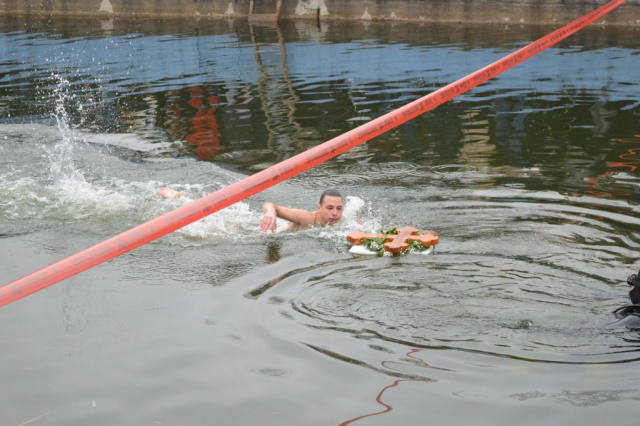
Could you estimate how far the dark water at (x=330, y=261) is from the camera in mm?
5285

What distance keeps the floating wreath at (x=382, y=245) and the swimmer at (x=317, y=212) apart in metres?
0.74

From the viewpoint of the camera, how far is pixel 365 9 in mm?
26891

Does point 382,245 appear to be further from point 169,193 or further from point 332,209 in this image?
point 169,193

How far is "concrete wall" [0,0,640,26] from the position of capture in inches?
923

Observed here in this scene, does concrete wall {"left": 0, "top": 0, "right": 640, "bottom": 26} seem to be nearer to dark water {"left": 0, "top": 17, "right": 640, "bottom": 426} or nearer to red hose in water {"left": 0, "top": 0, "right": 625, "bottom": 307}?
dark water {"left": 0, "top": 17, "right": 640, "bottom": 426}

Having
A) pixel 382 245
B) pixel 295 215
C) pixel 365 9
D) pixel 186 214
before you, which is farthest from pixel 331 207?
pixel 365 9

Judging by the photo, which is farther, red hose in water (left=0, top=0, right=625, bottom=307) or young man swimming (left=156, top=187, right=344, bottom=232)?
young man swimming (left=156, top=187, right=344, bottom=232)

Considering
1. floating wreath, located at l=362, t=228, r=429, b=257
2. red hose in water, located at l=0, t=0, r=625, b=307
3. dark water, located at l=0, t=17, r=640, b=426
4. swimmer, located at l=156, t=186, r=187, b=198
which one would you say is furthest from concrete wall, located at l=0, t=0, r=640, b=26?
red hose in water, located at l=0, t=0, r=625, b=307

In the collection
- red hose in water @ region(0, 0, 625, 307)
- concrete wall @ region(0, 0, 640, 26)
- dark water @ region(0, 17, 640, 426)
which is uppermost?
concrete wall @ region(0, 0, 640, 26)

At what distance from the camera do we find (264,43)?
77.3 ft

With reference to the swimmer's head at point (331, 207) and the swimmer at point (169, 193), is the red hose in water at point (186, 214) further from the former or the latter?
the swimmer at point (169, 193)

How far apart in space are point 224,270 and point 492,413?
3351 millimetres

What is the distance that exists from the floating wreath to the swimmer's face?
70cm

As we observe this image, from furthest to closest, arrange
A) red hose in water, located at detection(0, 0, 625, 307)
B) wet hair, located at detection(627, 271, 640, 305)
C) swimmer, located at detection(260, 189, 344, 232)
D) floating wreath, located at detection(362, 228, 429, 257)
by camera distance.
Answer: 1. swimmer, located at detection(260, 189, 344, 232)
2. floating wreath, located at detection(362, 228, 429, 257)
3. wet hair, located at detection(627, 271, 640, 305)
4. red hose in water, located at detection(0, 0, 625, 307)
